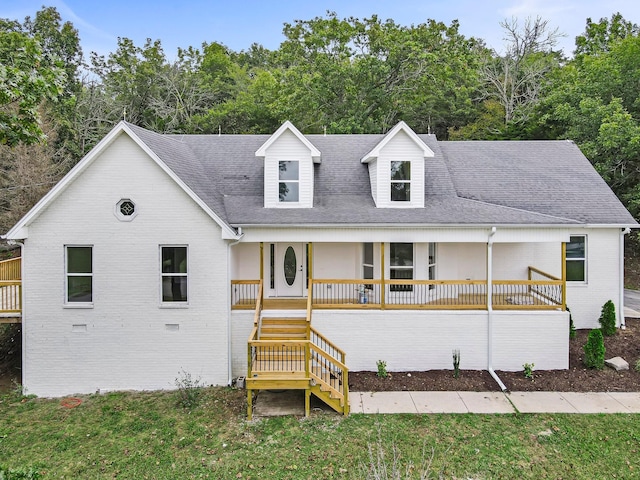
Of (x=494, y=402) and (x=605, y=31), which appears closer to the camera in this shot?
(x=494, y=402)

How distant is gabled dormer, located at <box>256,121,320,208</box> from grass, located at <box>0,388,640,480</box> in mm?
6383

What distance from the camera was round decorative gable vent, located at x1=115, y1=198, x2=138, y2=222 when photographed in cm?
1056

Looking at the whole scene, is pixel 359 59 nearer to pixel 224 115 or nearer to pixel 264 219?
pixel 224 115

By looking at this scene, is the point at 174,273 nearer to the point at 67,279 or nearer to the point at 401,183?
the point at 67,279

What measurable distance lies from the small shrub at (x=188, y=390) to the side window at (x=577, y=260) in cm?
1330

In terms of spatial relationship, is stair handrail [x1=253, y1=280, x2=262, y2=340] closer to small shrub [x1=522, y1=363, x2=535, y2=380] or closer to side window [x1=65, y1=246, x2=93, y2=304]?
side window [x1=65, y1=246, x2=93, y2=304]

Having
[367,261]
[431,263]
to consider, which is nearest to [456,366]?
[431,263]

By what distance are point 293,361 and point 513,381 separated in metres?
6.11

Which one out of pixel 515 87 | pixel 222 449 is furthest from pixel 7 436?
pixel 515 87

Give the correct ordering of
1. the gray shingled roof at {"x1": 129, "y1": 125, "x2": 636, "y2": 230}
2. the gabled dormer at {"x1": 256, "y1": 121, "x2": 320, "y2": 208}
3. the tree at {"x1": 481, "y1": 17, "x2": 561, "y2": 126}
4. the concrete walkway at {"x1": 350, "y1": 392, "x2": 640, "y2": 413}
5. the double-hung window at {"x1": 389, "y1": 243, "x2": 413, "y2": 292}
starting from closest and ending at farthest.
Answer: the concrete walkway at {"x1": 350, "y1": 392, "x2": 640, "y2": 413}
the gray shingled roof at {"x1": 129, "y1": 125, "x2": 636, "y2": 230}
the gabled dormer at {"x1": 256, "y1": 121, "x2": 320, "y2": 208}
the double-hung window at {"x1": 389, "y1": 243, "x2": 413, "y2": 292}
the tree at {"x1": 481, "y1": 17, "x2": 561, "y2": 126}

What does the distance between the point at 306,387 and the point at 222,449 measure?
2.19 metres

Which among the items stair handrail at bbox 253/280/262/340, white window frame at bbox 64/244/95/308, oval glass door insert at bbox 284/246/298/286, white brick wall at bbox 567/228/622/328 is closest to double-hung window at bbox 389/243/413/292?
oval glass door insert at bbox 284/246/298/286

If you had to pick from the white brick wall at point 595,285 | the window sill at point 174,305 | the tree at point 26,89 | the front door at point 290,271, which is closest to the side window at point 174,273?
the window sill at point 174,305

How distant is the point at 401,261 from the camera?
1271cm
